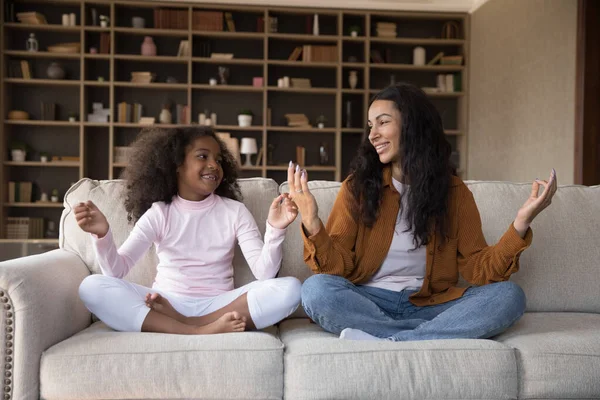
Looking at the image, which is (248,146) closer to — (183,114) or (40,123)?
(183,114)

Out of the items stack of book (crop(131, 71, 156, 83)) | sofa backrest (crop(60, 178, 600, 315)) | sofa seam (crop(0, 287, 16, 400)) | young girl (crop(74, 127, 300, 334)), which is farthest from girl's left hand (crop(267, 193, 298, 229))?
stack of book (crop(131, 71, 156, 83))

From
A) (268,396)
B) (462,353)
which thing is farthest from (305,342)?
(462,353)

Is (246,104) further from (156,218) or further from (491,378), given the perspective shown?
(491,378)

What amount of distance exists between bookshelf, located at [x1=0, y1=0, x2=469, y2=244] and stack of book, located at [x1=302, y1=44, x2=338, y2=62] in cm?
2

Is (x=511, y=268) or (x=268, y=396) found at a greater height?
(x=511, y=268)

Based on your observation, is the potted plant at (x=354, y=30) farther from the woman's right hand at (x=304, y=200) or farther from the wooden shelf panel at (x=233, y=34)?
the woman's right hand at (x=304, y=200)

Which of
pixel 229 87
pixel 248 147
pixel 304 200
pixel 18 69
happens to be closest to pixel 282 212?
pixel 304 200

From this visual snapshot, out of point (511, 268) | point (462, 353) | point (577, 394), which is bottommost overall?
point (577, 394)

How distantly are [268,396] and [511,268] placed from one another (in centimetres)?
86

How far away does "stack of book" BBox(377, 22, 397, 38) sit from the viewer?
657 centimetres

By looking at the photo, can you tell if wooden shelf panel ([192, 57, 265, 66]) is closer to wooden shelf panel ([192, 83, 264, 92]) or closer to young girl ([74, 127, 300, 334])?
wooden shelf panel ([192, 83, 264, 92])

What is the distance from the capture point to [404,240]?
2141 millimetres

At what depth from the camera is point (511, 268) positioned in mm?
2008

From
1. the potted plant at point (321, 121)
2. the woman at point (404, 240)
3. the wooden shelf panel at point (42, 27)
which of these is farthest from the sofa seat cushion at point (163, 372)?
the wooden shelf panel at point (42, 27)
